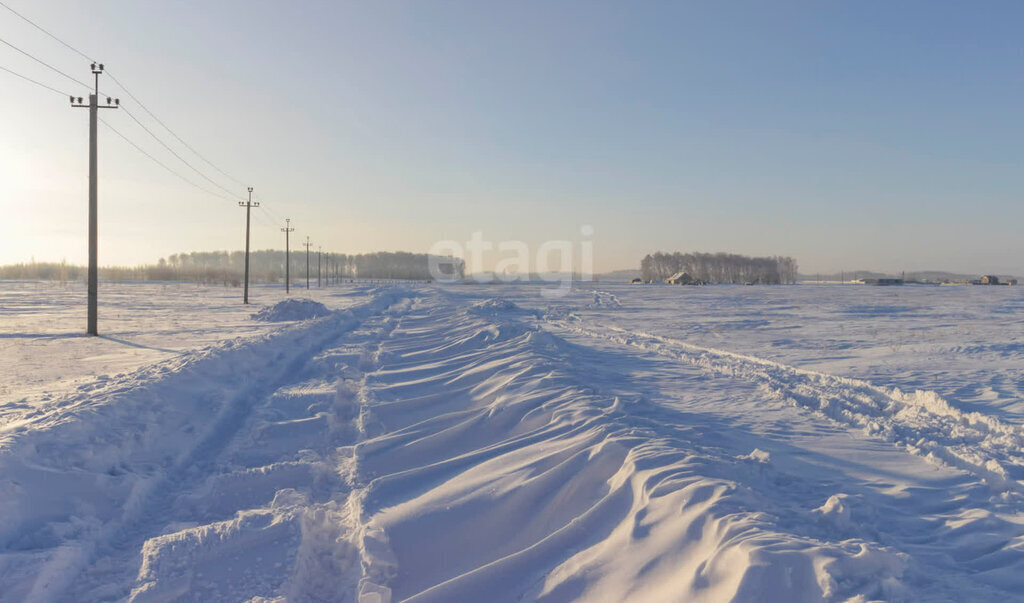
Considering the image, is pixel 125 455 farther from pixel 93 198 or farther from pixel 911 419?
pixel 93 198

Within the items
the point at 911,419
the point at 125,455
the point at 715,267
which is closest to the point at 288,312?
the point at 125,455

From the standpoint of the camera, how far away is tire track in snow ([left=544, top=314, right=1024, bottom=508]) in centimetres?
539

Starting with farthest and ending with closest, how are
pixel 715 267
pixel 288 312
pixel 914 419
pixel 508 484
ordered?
pixel 715 267 → pixel 288 312 → pixel 914 419 → pixel 508 484

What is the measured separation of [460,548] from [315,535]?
1.10 metres

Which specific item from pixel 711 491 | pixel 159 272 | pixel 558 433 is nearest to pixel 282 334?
pixel 558 433

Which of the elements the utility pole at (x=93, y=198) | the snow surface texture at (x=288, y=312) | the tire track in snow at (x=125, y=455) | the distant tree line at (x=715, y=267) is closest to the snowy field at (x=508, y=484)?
the tire track in snow at (x=125, y=455)

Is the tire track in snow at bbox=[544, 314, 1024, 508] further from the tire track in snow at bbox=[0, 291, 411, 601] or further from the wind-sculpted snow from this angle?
the tire track in snow at bbox=[0, 291, 411, 601]

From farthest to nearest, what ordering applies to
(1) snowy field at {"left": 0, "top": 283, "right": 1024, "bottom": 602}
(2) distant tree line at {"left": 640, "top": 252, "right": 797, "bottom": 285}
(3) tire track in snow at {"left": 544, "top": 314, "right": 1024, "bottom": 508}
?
(2) distant tree line at {"left": 640, "top": 252, "right": 797, "bottom": 285}, (3) tire track in snow at {"left": 544, "top": 314, "right": 1024, "bottom": 508}, (1) snowy field at {"left": 0, "top": 283, "right": 1024, "bottom": 602}

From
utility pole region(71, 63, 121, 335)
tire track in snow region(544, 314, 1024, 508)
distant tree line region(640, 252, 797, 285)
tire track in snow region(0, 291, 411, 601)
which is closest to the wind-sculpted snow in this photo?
tire track in snow region(544, 314, 1024, 508)

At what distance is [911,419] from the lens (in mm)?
7121

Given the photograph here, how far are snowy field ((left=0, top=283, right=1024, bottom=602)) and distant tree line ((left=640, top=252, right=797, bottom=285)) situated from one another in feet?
527

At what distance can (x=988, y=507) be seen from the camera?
14.4 feet

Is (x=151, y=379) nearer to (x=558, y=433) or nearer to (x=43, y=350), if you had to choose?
(x=558, y=433)

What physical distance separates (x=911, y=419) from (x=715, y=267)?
16938cm
